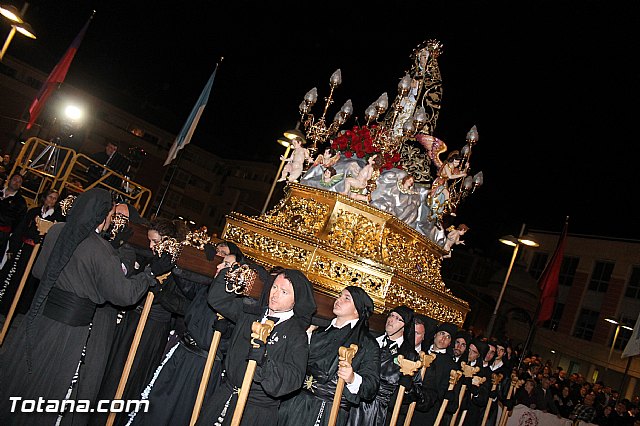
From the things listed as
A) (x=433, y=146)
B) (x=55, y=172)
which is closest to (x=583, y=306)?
(x=433, y=146)

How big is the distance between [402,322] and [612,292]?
28.7 meters

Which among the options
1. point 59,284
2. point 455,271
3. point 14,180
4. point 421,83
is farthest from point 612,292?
point 59,284

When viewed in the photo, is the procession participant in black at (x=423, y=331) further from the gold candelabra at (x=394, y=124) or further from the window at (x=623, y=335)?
the window at (x=623, y=335)

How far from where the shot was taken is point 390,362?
244 inches

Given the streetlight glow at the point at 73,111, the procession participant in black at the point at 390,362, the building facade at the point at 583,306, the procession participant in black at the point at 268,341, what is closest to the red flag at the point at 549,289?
the procession participant in black at the point at 390,362

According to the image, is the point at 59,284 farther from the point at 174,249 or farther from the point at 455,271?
the point at 455,271

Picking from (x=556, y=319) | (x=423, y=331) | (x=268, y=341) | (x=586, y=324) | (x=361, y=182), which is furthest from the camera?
(x=556, y=319)

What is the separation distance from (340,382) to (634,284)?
100.0 ft

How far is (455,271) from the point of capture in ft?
130

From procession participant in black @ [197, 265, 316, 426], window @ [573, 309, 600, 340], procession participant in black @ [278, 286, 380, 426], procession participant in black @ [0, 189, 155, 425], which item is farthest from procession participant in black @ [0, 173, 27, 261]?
window @ [573, 309, 600, 340]

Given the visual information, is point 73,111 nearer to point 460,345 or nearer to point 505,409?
A: point 505,409

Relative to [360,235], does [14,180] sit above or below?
below

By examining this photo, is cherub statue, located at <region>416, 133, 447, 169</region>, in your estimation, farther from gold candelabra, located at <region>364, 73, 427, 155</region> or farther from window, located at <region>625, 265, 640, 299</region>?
window, located at <region>625, 265, 640, 299</region>

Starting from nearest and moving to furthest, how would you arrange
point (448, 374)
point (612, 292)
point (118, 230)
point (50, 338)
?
point (50, 338), point (118, 230), point (448, 374), point (612, 292)
